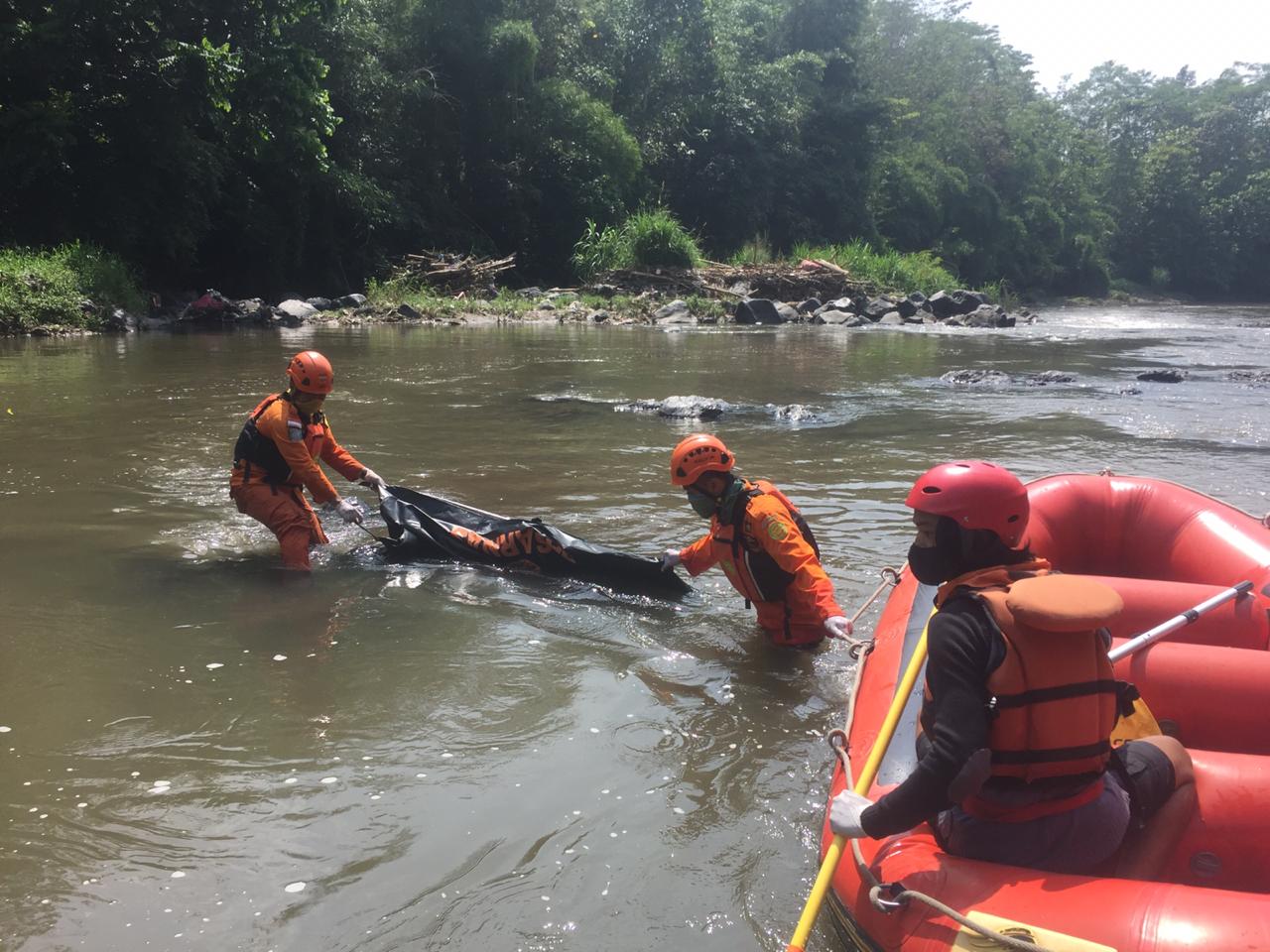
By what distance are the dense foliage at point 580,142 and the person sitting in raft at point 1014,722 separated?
20.0 meters

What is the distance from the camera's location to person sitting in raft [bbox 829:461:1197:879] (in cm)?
229

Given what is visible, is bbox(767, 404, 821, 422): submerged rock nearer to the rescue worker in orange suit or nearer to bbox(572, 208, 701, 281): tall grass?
the rescue worker in orange suit

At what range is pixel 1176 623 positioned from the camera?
325cm

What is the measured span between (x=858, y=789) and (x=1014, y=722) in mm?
506

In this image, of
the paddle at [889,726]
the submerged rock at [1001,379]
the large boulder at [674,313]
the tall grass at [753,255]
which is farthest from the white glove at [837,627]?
the tall grass at [753,255]

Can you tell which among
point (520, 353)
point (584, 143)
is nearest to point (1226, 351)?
point (520, 353)

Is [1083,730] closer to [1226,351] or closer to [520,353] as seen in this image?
[520,353]

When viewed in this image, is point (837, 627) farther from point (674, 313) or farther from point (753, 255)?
point (753, 255)

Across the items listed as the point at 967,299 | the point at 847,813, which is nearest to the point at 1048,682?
the point at 847,813

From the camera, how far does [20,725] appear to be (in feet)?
12.3

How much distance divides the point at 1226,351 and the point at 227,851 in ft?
73.2

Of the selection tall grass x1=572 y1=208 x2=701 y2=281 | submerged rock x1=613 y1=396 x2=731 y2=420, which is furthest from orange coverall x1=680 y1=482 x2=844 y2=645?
tall grass x1=572 y1=208 x2=701 y2=281

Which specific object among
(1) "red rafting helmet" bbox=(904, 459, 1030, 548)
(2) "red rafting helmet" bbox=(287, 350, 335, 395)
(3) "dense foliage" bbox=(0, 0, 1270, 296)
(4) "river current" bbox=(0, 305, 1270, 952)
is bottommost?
(4) "river current" bbox=(0, 305, 1270, 952)

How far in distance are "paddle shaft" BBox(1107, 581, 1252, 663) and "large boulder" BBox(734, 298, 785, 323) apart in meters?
23.2
